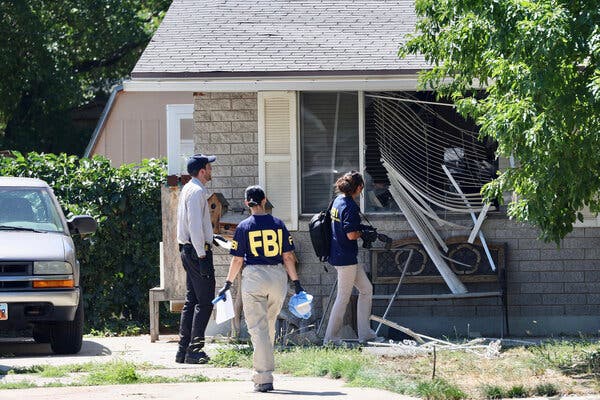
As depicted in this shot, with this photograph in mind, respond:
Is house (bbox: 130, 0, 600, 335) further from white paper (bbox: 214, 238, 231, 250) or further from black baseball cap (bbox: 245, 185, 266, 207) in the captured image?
black baseball cap (bbox: 245, 185, 266, 207)

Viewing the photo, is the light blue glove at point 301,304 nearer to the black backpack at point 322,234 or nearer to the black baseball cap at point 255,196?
the black baseball cap at point 255,196

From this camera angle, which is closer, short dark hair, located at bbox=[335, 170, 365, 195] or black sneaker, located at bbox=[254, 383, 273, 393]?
black sneaker, located at bbox=[254, 383, 273, 393]

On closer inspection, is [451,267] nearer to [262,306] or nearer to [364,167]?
[364,167]

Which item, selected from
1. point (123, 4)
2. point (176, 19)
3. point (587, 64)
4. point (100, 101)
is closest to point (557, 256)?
point (587, 64)

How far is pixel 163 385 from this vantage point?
10.2m

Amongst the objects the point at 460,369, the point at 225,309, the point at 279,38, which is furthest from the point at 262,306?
the point at 279,38

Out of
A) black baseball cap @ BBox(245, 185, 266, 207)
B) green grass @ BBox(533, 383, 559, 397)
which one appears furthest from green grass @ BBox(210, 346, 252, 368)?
green grass @ BBox(533, 383, 559, 397)

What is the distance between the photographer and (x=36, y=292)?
1206 centimetres

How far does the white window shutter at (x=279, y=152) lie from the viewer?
14125 millimetres

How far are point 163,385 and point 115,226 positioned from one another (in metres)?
5.75

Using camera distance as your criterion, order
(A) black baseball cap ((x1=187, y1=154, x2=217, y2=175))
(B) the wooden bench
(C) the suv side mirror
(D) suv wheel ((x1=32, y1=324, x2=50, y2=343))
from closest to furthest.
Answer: (A) black baseball cap ((x1=187, y1=154, x2=217, y2=175)) < (D) suv wheel ((x1=32, y1=324, x2=50, y2=343)) < (C) the suv side mirror < (B) the wooden bench

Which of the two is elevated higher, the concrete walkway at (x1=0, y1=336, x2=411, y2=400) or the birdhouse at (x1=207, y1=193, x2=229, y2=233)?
the birdhouse at (x1=207, y1=193, x2=229, y2=233)

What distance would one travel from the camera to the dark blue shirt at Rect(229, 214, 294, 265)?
396 inches

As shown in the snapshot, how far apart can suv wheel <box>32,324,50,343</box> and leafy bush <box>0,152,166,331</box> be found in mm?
1944
